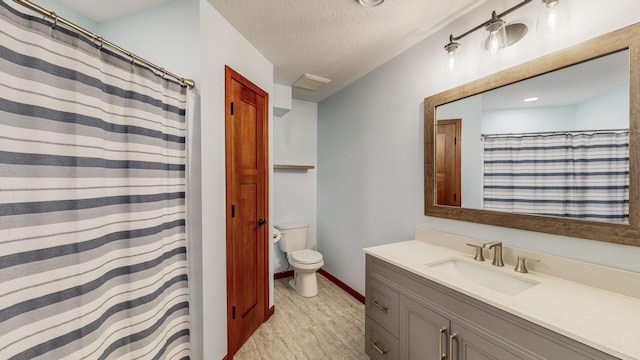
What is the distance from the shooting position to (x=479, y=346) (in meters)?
1.03

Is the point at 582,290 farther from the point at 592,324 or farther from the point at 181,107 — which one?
the point at 181,107

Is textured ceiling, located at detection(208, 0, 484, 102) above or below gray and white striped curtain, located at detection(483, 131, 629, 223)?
above

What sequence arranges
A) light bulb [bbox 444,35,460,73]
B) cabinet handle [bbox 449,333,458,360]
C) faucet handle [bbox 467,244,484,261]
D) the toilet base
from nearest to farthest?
cabinet handle [bbox 449,333,458,360], faucet handle [bbox 467,244,484,261], light bulb [bbox 444,35,460,73], the toilet base

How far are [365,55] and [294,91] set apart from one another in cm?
116

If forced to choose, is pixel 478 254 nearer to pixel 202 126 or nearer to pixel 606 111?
pixel 606 111

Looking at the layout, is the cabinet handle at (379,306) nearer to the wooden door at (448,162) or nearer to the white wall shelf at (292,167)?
the wooden door at (448,162)

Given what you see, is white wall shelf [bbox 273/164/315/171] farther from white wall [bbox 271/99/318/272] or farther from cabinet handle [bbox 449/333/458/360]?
cabinet handle [bbox 449/333/458/360]

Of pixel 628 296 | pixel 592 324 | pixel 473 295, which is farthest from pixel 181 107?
pixel 628 296

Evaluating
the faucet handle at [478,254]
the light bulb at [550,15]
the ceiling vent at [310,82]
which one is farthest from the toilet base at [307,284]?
the light bulb at [550,15]

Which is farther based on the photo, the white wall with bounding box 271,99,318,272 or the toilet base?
the white wall with bounding box 271,99,318,272

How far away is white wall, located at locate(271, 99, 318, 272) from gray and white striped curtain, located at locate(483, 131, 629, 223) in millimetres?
2317

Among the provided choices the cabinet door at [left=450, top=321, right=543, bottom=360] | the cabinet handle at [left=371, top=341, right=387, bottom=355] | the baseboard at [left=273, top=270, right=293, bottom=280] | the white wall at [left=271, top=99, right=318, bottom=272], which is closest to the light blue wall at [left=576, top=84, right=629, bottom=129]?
the cabinet door at [left=450, top=321, right=543, bottom=360]

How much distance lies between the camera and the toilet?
2.65 m

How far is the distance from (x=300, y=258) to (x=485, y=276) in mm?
1806
